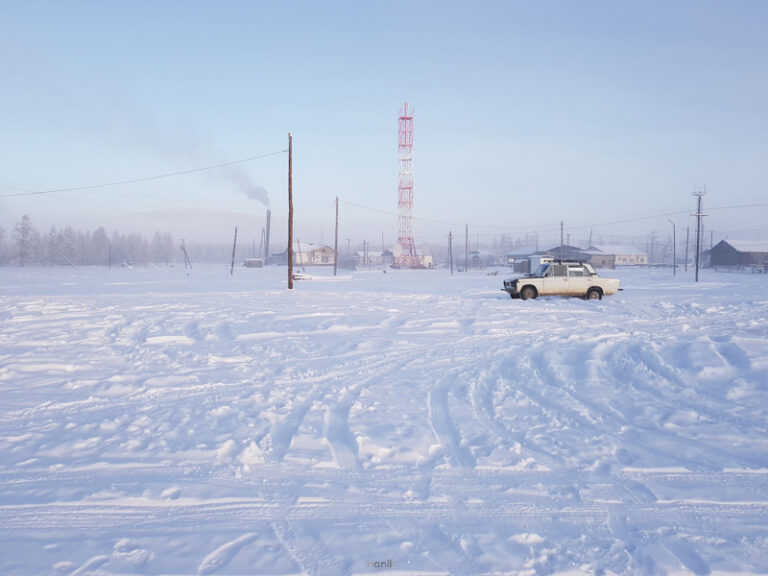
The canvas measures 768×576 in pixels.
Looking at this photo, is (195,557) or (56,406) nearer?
(195,557)

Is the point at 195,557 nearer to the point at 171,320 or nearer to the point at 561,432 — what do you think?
the point at 561,432

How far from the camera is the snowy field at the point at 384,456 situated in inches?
134

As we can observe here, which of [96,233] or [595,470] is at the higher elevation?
[96,233]

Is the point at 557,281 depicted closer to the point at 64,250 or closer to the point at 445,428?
the point at 445,428

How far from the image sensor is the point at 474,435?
5.74m

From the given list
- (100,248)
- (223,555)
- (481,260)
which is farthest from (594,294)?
(100,248)

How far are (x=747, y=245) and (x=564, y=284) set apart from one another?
7662cm

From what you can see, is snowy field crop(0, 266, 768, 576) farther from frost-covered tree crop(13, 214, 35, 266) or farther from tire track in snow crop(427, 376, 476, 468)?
frost-covered tree crop(13, 214, 35, 266)

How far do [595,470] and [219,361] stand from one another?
731 centimetres

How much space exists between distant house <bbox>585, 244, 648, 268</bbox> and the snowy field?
308 ft

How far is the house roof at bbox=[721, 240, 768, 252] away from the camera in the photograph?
247ft

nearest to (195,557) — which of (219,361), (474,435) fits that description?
(474,435)

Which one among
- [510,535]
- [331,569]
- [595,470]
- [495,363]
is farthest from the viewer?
[495,363]

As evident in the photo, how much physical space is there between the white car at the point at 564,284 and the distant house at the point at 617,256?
81813mm
